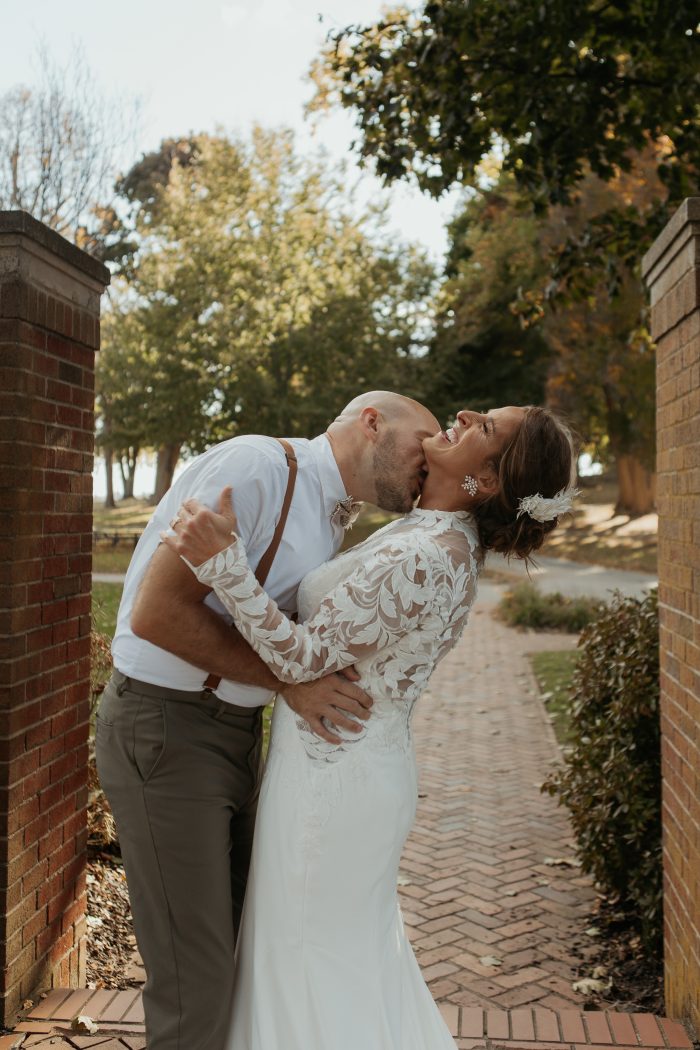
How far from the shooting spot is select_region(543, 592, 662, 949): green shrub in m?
4.48

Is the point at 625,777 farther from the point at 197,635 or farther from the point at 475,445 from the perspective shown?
the point at 197,635

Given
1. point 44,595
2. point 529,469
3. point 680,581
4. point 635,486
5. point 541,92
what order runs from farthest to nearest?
point 635,486
point 541,92
point 680,581
point 44,595
point 529,469

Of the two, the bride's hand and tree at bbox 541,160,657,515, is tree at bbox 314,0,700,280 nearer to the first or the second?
the bride's hand

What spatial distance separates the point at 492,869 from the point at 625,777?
1.29 m

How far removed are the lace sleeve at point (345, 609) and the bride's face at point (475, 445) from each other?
31cm

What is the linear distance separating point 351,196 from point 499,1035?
28.6m

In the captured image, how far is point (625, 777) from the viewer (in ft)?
15.2

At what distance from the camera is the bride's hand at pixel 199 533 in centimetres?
222

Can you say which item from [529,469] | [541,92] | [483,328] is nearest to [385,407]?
[529,469]

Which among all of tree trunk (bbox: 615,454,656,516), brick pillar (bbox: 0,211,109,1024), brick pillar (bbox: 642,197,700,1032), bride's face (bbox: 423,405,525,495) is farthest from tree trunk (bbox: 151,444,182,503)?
bride's face (bbox: 423,405,525,495)

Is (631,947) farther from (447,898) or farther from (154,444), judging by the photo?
(154,444)

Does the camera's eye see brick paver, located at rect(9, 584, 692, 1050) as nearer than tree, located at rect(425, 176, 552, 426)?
Yes

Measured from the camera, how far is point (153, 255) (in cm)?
2684

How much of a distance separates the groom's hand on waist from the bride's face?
64 cm
